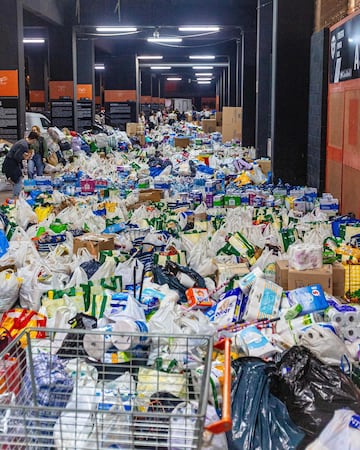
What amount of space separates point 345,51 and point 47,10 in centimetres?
1098

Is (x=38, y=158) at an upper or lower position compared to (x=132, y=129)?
lower

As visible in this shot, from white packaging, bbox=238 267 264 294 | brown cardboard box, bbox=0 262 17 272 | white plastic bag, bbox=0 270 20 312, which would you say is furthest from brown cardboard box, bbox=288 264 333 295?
brown cardboard box, bbox=0 262 17 272

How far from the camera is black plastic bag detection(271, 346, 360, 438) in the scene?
9.61ft

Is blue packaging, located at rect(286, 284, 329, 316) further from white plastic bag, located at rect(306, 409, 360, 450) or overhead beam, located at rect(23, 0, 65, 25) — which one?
overhead beam, located at rect(23, 0, 65, 25)

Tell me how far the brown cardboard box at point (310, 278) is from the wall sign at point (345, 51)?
3699 mm

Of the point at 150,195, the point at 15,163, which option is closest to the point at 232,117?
the point at 15,163

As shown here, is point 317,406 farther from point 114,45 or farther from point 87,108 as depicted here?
point 114,45

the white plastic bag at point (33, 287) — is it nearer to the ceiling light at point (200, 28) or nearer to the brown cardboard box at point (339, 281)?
the brown cardboard box at point (339, 281)

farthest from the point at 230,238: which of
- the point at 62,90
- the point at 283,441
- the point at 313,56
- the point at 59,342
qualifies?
the point at 62,90

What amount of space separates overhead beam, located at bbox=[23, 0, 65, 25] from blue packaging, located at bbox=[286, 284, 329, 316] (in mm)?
12678

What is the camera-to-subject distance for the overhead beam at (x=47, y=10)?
15.6 m

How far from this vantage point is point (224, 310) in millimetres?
4047

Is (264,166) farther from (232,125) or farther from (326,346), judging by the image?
(232,125)

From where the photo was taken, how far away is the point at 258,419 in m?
2.86
